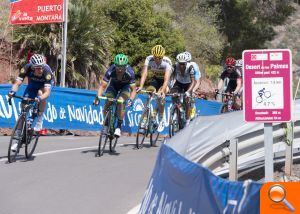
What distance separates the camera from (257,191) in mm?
4500

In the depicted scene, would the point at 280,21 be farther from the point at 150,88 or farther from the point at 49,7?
the point at 150,88

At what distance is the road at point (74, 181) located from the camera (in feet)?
27.5

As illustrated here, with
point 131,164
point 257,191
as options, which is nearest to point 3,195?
point 131,164

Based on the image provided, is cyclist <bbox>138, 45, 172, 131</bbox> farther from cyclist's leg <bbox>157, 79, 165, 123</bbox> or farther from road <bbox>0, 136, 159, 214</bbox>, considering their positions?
road <bbox>0, 136, 159, 214</bbox>

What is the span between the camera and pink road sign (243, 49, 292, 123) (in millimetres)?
5688

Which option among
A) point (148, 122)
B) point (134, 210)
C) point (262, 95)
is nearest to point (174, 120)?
point (148, 122)

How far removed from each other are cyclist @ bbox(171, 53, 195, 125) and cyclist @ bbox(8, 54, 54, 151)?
3.26 m

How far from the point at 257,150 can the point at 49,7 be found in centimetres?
1522

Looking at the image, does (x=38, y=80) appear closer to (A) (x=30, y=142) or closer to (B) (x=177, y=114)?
(A) (x=30, y=142)

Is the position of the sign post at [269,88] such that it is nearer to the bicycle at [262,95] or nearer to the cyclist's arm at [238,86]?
the bicycle at [262,95]

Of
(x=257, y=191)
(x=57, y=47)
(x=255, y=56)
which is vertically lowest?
(x=257, y=191)

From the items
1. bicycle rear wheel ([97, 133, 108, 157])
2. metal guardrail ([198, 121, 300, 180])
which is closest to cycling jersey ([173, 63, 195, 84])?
bicycle rear wheel ([97, 133, 108, 157])

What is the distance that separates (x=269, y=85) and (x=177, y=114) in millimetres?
8872

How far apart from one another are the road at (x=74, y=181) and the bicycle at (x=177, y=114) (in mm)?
994
